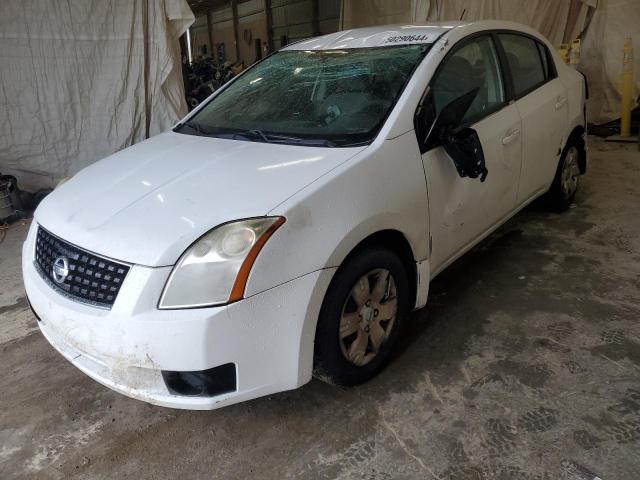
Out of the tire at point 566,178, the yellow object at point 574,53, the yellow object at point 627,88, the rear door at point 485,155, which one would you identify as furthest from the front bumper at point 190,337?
the yellow object at point 574,53

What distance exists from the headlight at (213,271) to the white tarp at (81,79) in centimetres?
438

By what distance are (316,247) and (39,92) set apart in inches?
185

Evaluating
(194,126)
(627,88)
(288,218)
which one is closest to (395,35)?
(194,126)

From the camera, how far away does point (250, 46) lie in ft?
67.4

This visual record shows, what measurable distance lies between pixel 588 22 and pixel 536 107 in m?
5.46

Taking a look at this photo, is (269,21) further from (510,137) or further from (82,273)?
(82,273)

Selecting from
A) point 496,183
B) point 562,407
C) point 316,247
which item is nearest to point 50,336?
point 316,247

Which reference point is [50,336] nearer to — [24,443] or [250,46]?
[24,443]

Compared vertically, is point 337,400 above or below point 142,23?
below

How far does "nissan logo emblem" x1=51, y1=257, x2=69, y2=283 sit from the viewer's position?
1929mm

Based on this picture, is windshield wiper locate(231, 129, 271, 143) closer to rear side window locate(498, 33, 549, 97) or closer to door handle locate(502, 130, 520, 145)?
door handle locate(502, 130, 520, 145)

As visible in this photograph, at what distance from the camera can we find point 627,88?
6.45 metres

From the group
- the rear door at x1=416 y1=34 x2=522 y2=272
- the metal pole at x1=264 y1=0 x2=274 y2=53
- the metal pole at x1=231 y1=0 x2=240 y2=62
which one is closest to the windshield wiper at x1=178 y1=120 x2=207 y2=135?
the rear door at x1=416 y1=34 x2=522 y2=272

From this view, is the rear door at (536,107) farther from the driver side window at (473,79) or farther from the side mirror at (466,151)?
the side mirror at (466,151)
